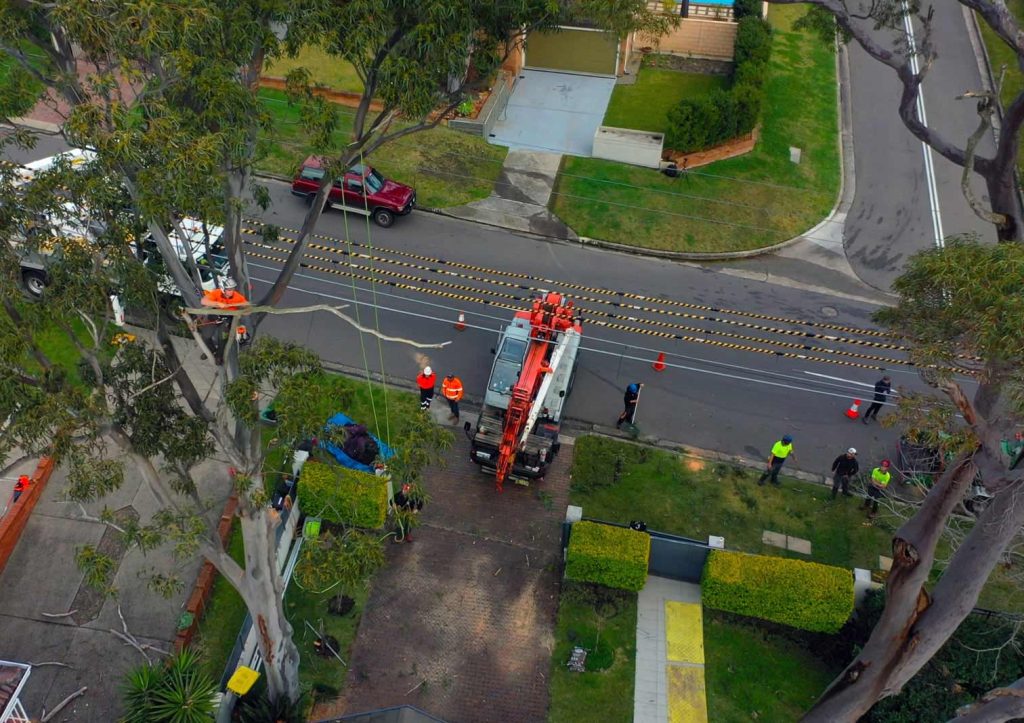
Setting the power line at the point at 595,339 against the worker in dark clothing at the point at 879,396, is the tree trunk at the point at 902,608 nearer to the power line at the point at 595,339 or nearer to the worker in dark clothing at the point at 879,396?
the worker in dark clothing at the point at 879,396

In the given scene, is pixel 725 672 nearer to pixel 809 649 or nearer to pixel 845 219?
pixel 809 649

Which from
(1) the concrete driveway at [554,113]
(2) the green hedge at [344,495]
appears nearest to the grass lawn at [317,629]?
(2) the green hedge at [344,495]

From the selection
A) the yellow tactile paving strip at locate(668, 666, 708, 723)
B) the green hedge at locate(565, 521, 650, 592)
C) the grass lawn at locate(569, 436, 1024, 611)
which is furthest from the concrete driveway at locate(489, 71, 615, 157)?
the yellow tactile paving strip at locate(668, 666, 708, 723)

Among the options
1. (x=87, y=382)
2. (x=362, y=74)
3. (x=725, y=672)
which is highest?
(x=362, y=74)

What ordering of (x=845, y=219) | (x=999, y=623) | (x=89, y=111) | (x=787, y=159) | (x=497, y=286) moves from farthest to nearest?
(x=787, y=159), (x=845, y=219), (x=497, y=286), (x=999, y=623), (x=89, y=111)

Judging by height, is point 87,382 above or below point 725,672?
above

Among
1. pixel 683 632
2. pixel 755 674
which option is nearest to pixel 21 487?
pixel 683 632

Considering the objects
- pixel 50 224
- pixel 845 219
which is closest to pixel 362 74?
pixel 50 224

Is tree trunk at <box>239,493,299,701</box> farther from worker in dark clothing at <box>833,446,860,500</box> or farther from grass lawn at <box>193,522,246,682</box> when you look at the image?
worker in dark clothing at <box>833,446,860,500</box>

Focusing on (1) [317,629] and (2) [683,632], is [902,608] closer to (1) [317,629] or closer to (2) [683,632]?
(2) [683,632]
